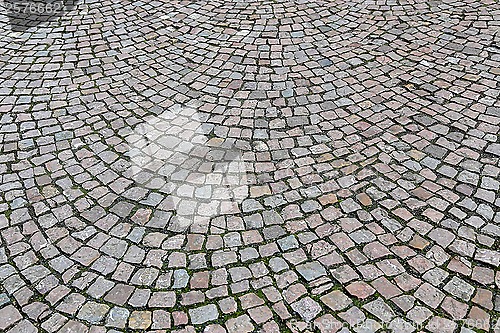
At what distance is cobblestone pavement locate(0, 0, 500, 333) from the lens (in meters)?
3.84

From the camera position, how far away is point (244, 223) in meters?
4.47

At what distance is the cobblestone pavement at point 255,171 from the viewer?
3.84 m

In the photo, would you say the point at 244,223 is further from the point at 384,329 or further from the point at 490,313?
the point at 490,313

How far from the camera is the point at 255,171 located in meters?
5.01

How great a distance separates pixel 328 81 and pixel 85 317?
398 centimetres

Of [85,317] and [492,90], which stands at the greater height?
[492,90]

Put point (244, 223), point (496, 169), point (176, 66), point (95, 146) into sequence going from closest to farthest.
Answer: point (244, 223)
point (496, 169)
point (95, 146)
point (176, 66)

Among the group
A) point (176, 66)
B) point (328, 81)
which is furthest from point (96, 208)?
point (328, 81)

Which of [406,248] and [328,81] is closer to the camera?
[406,248]

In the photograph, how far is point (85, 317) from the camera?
12.3 feet

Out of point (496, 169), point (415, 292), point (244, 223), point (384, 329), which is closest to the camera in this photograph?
point (384, 329)

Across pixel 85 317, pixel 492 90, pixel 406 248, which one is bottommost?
pixel 85 317

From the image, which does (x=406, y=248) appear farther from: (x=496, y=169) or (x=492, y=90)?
(x=492, y=90)

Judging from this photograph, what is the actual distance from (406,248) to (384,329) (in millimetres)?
825
